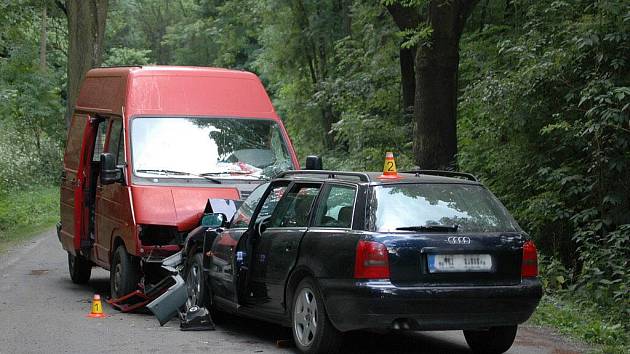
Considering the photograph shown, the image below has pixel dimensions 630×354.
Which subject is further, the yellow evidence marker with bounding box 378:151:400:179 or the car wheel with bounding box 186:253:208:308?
the car wheel with bounding box 186:253:208:308

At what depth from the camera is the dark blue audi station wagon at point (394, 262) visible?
26.6 feet

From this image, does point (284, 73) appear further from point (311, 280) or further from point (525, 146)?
point (311, 280)

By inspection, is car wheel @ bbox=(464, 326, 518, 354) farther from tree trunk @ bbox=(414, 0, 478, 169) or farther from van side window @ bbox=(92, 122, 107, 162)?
Result: tree trunk @ bbox=(414, 0, 478, 169)

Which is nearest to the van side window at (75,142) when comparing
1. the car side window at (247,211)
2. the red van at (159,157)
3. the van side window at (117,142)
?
the red van at (159,157)

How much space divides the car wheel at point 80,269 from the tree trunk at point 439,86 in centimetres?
589

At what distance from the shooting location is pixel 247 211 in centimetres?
1026

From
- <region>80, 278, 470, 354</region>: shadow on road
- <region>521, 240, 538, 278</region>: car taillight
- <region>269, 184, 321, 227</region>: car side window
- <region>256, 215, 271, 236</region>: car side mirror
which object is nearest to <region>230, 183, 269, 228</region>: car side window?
<region>256, 215, 271, 236</region>: car side mirror

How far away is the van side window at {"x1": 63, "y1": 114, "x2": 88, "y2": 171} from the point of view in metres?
14.6

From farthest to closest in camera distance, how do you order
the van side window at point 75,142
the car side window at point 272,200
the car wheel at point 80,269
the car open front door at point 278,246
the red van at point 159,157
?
1. the car wheel at point 80,269
2. the van side window at point 75,142
3. the red van at point 159,157
4. the car side window at point 272,200
5. the car open front door at point 278,246

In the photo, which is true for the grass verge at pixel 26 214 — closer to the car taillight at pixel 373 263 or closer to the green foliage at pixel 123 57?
the car taillight at pixel 373 263

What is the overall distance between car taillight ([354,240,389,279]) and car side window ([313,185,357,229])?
407 mm

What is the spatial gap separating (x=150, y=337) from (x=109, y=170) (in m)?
2.94

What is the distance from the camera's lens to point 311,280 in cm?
867

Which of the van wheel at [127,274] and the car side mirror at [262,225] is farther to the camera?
the van wheel at [127,274]
